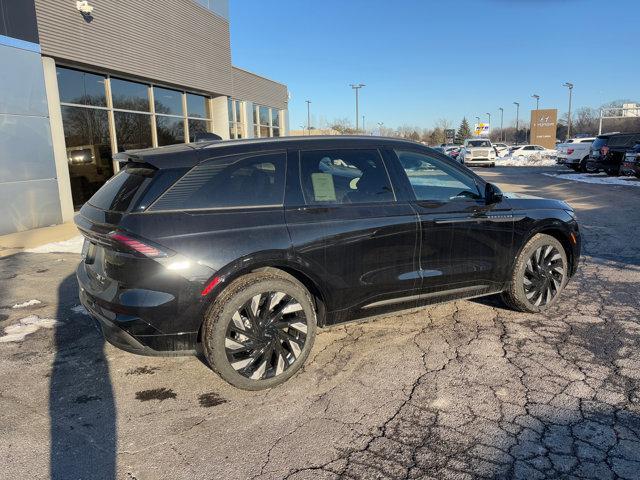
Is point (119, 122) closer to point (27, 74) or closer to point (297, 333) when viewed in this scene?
point (27, 74)

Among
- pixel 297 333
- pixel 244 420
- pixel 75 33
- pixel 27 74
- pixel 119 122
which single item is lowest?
pixel 244 420

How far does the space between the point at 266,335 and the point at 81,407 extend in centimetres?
131

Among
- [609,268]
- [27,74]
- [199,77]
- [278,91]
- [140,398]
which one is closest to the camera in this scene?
[140,398]

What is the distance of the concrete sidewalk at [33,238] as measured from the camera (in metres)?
8.41

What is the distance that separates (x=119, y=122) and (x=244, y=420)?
39.4 feet

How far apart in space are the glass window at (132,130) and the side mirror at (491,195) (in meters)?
11.2

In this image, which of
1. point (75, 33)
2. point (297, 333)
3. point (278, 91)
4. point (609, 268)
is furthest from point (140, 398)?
point (278, 91)

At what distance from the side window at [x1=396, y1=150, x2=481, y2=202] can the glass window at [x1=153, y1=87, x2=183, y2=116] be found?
12550 millimetres

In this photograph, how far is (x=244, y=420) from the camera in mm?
3055

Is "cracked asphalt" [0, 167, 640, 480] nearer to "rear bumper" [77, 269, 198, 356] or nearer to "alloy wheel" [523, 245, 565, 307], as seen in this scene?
"alloy wheel" [523, 245, 565, 307]

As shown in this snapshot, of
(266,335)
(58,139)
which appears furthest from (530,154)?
(266,335)

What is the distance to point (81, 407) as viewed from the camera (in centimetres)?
→ 322

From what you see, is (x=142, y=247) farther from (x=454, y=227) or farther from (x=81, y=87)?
(x=81, y=87)

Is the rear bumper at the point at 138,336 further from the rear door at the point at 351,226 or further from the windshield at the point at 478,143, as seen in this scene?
the windshield at the point at 478,143
